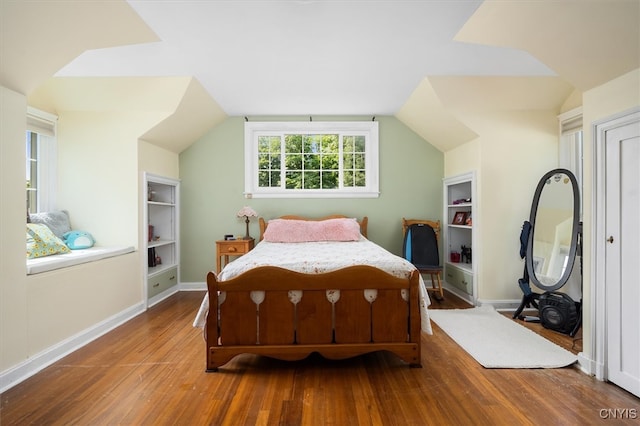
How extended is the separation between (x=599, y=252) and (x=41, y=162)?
16.6 feet

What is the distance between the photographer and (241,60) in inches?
113

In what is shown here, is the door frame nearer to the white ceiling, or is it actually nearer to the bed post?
the white ceiling

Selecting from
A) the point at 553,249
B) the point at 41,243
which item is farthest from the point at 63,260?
the point at 553,249

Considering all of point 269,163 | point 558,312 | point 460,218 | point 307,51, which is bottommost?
point 558,312

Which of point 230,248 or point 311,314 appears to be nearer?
point 311,314

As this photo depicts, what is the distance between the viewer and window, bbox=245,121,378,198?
4520 mm

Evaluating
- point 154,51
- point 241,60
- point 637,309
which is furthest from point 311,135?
point 637,309

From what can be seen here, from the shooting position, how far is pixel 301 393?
1.92 m

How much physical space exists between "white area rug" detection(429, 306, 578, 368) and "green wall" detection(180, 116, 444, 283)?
56.7 inches

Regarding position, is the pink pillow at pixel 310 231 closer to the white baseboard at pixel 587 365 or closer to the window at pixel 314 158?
the window at pixel 314 158

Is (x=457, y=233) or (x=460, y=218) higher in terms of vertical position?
(x=460, y=218)

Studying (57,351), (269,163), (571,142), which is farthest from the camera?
(269,163)

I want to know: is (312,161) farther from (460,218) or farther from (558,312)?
(558,312)

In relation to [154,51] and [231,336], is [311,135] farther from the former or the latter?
[231,336]
